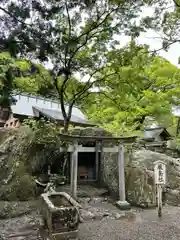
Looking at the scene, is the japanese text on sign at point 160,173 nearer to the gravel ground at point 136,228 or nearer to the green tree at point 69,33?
the gravel ground at point 136,228

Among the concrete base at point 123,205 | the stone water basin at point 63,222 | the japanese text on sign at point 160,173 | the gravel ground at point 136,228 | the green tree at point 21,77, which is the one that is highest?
the green tree at point 21,77

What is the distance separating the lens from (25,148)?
294 inches

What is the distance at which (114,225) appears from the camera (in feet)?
17.2

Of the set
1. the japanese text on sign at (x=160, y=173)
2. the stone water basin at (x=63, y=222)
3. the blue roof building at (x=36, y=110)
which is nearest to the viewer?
the stone water basin at (x=63, y=222)

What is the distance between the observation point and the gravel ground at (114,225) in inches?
180

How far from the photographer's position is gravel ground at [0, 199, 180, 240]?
4.58 metres

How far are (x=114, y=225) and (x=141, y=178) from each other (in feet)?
7.76

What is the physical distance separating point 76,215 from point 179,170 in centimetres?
538

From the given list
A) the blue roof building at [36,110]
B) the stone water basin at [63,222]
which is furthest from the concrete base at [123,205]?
the blue roof building at [36,110]

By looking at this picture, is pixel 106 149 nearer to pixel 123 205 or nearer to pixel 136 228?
pixel 123 205

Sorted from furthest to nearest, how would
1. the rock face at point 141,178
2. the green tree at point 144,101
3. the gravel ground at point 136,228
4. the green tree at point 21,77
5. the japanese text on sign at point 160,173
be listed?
the green tree at point 144,101
the rock face at point 141,178
the japanese text on sign at point 160,173
the gravel ground at point 136,228
the green tree at point 21,77

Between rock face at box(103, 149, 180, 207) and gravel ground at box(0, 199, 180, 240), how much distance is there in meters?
0.56

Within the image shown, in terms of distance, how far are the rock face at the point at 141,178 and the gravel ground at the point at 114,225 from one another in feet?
1.83

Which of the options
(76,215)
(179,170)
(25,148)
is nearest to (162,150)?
(179,170)
